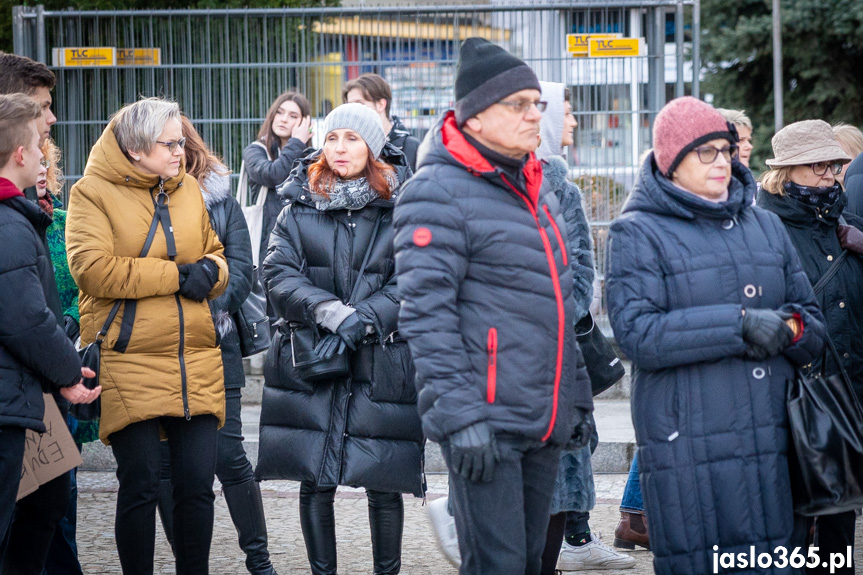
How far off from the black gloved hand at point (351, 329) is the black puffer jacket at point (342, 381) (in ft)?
0.17

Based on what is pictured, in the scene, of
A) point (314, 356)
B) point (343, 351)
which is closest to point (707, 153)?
point (343, 351)

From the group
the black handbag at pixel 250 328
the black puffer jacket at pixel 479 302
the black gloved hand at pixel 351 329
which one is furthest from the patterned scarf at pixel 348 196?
the black puffer jacket at pixel 479 302

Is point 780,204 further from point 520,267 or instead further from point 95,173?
point 95,173

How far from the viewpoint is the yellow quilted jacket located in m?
4.43

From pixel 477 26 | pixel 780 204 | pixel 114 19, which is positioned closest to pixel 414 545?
pixel 780 204

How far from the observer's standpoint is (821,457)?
374cm

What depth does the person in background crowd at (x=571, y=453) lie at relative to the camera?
189 inches

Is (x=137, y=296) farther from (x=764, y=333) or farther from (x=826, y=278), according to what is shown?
(x=826, y=278)

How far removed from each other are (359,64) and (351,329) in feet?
15.0

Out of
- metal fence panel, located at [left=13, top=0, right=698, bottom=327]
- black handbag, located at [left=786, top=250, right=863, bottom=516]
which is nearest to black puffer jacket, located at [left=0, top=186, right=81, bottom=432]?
black handbag, located at [left=786, top=250, right=863, bottom=516]

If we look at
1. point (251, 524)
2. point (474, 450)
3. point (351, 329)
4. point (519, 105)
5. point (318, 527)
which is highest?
point (519, 105)

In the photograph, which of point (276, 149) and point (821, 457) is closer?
point (821, 457)

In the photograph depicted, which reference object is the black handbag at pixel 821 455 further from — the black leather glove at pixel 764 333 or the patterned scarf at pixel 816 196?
the patterned scarf at pixel 816 196

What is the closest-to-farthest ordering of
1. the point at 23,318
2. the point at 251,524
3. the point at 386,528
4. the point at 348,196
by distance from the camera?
the point at 23,318 < the point at 348,196 < the point at 386,528 < the point at 251,524
